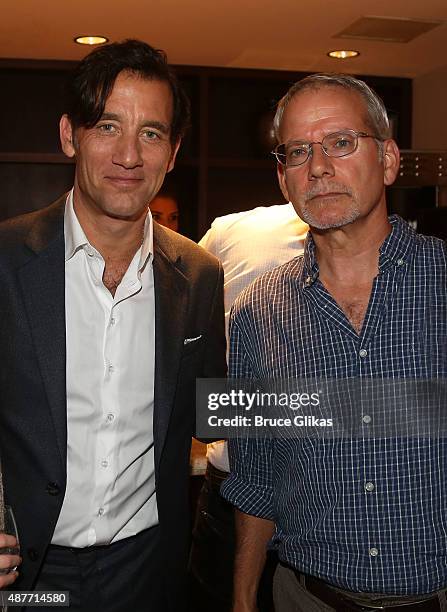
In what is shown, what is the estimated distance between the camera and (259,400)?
5.33ft

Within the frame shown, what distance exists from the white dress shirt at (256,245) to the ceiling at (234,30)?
1649 mm

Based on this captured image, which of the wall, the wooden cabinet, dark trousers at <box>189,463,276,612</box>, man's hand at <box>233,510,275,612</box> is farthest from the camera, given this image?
the wooden cabinet

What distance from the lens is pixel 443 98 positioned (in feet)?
17.0

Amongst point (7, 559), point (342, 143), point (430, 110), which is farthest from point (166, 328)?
point (430, 110)

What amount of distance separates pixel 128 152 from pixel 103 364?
1.41 ft

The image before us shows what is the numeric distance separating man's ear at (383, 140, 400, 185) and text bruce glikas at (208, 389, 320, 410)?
1.50 ft

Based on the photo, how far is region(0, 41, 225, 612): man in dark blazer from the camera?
1582mm

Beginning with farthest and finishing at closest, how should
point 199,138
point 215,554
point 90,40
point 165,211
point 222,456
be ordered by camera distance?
point 199,138, point 165,211, point 90,40, point 215,554, point 222,456

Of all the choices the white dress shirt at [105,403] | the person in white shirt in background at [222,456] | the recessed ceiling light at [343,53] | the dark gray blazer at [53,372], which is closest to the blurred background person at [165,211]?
the recessed ceiling light at [343,53]

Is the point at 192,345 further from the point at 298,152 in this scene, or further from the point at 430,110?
the point at 430,110

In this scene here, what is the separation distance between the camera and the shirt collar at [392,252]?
1517mm

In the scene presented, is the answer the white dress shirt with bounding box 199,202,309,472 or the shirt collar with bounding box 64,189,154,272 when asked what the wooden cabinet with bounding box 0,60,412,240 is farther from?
the shirt collar with bounding box 64,189,154,272

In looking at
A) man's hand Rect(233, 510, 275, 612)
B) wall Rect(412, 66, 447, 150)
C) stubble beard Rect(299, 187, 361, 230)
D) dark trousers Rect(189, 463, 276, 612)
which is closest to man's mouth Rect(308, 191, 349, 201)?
stubble beard Rect(299, 187, 361, 230)

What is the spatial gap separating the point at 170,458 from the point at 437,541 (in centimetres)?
58
